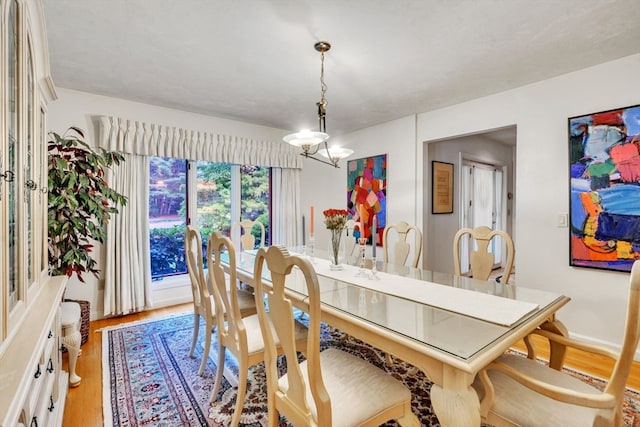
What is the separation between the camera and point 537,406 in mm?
1159

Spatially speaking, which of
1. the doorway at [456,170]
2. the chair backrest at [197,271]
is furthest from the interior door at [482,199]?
the chair backrest at [197,271]

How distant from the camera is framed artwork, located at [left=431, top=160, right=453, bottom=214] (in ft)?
13.8

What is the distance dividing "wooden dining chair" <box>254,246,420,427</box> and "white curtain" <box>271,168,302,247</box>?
3.27 metres

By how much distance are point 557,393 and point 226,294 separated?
1542 mm

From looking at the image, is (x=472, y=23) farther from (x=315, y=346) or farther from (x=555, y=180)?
(x=315, y=346)

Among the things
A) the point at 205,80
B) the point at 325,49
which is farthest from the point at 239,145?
the point at 325,49

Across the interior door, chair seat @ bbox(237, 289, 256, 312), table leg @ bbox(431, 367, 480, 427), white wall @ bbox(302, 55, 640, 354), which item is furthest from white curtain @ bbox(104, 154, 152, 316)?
the interior door

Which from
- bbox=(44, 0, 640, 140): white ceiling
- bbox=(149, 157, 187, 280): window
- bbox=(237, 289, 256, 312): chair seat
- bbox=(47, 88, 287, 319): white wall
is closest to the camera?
bbox=(44, 0, 640, 140): white ceiling

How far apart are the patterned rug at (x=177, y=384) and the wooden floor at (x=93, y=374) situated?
53 mm

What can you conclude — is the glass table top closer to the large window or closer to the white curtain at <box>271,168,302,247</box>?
the large window

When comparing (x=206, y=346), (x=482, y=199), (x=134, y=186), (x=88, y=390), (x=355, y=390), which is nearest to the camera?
(x=355, y=390)

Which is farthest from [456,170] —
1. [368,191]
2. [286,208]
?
[286,208]

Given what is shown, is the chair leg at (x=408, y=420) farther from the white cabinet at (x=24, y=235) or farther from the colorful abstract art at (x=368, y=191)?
the colorful abstract art at (x=368, y=191)

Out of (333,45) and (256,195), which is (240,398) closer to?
(333,45)
